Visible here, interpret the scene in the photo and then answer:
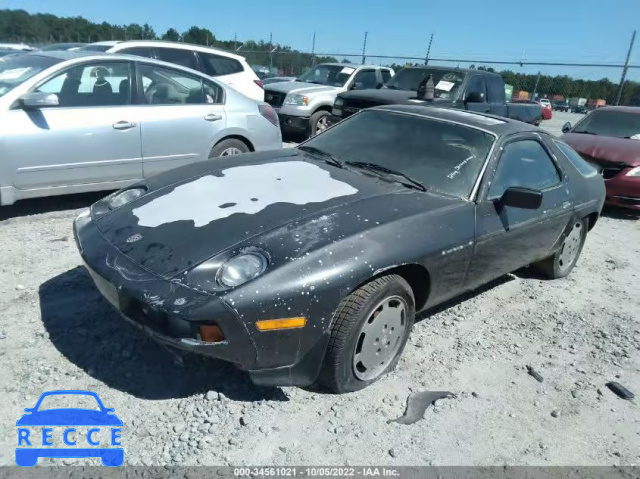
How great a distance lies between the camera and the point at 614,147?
7.32m

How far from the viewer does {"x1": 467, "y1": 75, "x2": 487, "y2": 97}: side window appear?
900 centimetres

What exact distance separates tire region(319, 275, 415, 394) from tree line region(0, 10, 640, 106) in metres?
17.4

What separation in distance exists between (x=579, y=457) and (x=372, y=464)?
3.52 feet

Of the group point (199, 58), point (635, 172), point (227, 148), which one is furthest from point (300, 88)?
point (635, 172)

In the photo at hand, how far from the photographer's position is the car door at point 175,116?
512 cm

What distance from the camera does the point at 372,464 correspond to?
89.1 inches

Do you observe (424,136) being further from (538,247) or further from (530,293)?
(530,293)

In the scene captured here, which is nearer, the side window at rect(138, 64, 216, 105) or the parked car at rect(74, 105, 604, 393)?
the parked car at rect(74, 105, 604, 393)

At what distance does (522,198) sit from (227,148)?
356 cm

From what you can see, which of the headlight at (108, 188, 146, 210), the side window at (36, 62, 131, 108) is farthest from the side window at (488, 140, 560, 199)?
the side window at (36, 62, 131, 108)

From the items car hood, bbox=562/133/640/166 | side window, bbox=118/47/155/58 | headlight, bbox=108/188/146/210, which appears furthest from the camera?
side window, bbox=118/47/155/58

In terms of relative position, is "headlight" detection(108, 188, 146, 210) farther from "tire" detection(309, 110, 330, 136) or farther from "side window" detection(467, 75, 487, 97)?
"side window" detection(467, 75, 487, 97)

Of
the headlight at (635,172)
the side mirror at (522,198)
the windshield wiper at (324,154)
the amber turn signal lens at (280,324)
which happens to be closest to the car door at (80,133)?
the windshield wiper at (324,154)

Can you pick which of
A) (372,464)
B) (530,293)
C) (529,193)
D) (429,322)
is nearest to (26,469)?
(372,464)
